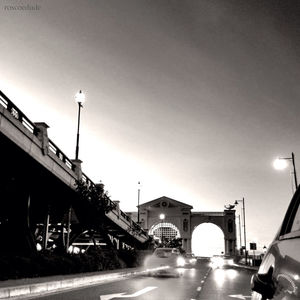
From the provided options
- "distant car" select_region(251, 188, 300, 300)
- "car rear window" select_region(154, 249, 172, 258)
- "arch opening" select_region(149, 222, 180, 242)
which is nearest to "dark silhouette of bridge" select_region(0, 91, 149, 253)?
"car rear window" select_region(154, 249, 172, 258)

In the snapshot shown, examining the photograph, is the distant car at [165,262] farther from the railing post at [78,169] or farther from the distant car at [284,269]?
the distant car at [284,269]

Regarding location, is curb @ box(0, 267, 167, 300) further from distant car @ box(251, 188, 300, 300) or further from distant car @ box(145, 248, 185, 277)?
distant car @ box(251, 188, 300, 300)

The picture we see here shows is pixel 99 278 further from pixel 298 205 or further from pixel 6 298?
pixel 298 205

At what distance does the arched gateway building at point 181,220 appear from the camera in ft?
356

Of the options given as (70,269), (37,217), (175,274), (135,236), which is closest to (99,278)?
(70,269)

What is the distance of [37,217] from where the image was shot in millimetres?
29516

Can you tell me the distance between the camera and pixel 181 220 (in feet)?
360

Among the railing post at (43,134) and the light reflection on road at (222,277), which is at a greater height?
the railing post at (43,134)

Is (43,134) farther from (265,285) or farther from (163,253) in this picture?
(265,285)

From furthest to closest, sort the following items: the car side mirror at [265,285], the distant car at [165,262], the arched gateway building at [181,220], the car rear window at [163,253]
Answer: the arched gateway building at [181,220] → the car rear window at [163,253] → the distant car at [165,262] → the car side mirror at [265,285]

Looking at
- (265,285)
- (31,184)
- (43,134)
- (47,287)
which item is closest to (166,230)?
(31,184)

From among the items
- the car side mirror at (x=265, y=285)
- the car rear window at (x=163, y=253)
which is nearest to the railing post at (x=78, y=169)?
the car rear window at (x=163, y=253)

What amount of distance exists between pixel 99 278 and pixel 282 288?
19.3 m

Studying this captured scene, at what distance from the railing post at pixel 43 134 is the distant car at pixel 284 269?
18849 millimetres
